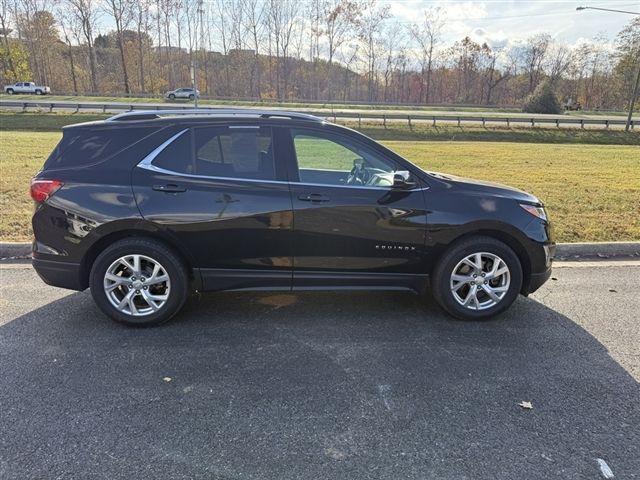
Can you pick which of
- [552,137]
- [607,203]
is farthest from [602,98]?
[607,203]

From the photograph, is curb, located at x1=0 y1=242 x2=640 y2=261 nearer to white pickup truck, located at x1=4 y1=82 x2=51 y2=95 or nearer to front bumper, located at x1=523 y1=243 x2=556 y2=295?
front bumper, located at x1=523 y1=243 x2=556 y2=295

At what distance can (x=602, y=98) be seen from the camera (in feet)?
208

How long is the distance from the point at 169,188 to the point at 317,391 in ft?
6.62

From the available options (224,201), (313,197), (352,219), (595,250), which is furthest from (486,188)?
(595,250)

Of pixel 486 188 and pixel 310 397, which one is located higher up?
pixel 486 188

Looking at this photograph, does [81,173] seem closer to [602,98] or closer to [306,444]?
[306,444]

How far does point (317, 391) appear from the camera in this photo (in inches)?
125

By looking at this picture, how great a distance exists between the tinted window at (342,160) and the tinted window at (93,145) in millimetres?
1291

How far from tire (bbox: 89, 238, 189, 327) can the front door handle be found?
1173mm

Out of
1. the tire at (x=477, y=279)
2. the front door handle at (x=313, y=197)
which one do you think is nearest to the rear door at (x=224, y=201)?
the front door handle at (x=313, y=197)

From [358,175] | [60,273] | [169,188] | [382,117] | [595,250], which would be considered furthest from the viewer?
[382,117]

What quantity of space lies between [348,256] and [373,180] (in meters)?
0.69

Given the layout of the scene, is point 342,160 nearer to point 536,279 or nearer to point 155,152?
point 155,152

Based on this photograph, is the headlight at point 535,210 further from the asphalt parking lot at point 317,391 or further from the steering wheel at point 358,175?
the steering wheel at point 358,175
